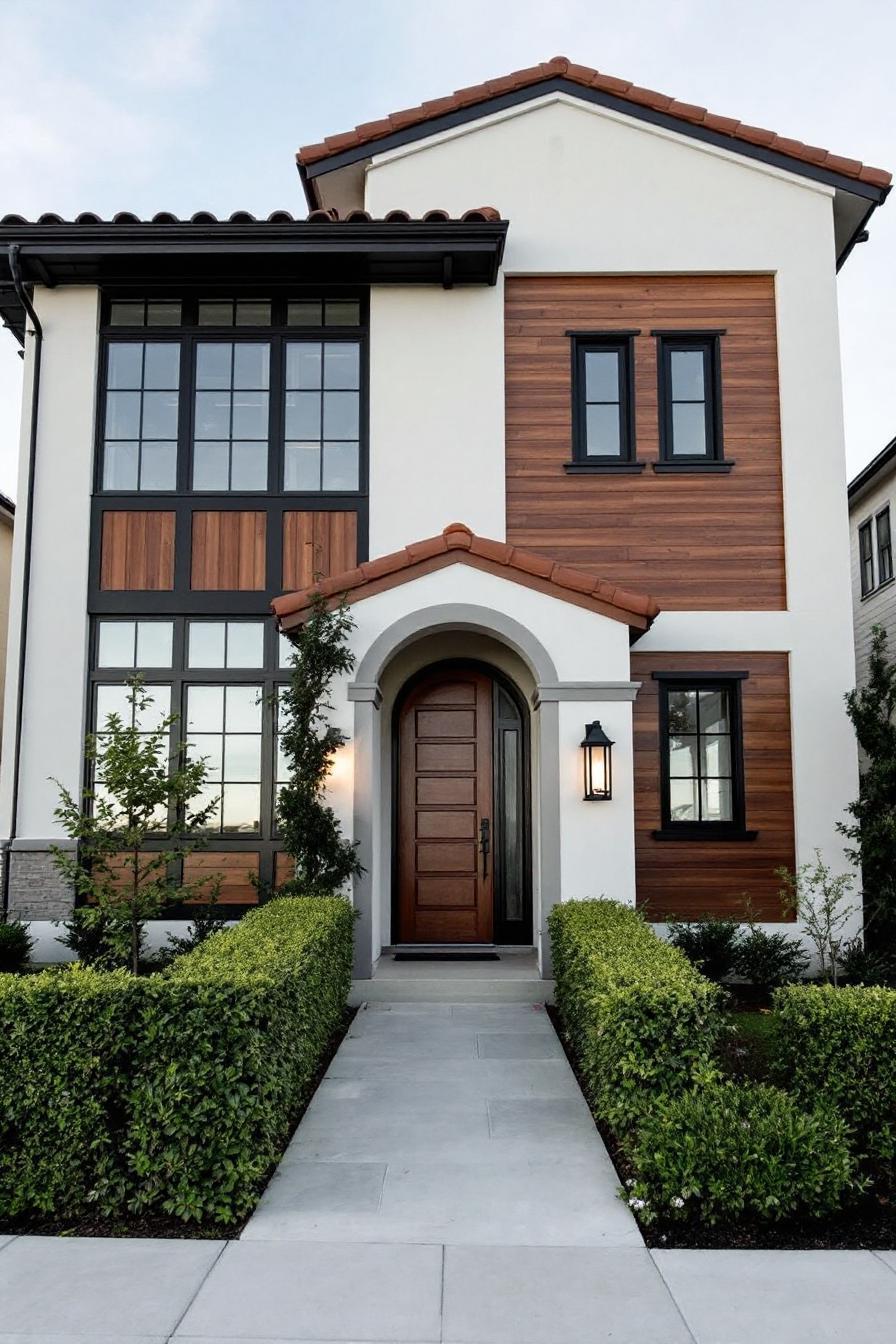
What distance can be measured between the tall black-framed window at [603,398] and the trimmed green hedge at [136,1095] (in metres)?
7.07

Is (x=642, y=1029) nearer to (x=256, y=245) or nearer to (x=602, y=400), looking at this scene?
(x=602, y=400)

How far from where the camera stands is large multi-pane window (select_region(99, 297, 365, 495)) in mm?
10102

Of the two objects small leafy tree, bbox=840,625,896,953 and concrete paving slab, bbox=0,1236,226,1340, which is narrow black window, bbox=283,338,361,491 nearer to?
small leafy tree, bbox=840,625,896,953

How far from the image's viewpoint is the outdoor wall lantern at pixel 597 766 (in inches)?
321

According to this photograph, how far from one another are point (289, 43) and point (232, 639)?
9.20 metres

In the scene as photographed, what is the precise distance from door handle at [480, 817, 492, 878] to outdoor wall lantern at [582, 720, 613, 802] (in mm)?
1689

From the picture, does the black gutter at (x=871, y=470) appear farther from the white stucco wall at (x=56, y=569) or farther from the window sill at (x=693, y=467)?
the white stucco wall at (x=56, y=569)

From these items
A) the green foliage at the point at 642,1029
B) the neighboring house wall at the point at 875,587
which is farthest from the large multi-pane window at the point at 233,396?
the neighboring house wall at the point at 875,587

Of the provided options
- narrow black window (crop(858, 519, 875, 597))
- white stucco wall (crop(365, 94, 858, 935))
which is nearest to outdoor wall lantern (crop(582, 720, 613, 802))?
white stucco wall (crop(365, 94, 858, 935))

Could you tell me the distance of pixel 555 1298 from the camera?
144 inches

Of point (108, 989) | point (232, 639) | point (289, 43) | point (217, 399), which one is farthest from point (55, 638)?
point (289, 43)

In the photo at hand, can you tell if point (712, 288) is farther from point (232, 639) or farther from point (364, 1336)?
point (364, 1336)

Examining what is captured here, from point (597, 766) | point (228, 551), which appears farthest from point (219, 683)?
point (597, 766)

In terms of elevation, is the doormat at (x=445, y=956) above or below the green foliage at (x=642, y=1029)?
below
